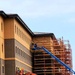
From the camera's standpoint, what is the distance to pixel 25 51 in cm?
6362

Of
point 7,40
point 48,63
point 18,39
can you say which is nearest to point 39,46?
point 48,63

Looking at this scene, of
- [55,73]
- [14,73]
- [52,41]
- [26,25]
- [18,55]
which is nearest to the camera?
[14,73]

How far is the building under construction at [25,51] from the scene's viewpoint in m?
51.4

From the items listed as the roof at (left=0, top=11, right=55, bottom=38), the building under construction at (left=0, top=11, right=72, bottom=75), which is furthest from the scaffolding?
the roof at (left=0, top=11, right=55, bottom=38)

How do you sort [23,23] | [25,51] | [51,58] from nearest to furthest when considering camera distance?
[23,23] → [25,51] → [51,58]

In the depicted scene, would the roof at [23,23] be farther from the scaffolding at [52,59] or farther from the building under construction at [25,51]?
the scaffolding at [52,59]

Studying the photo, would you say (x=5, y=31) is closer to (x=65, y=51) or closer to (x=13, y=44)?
(x=13, y=44)

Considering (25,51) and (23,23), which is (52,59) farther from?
(23,23)

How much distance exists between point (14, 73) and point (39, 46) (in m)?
18.3

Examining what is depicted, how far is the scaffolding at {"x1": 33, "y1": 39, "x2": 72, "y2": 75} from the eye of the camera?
67.0 meters

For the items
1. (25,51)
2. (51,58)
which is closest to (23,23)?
(25,51)

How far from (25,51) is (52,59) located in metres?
7.50

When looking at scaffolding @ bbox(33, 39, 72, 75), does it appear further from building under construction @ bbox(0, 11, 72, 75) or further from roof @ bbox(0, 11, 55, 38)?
roof @ bbox(0, 11, 55, 38)

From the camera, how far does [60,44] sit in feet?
224
